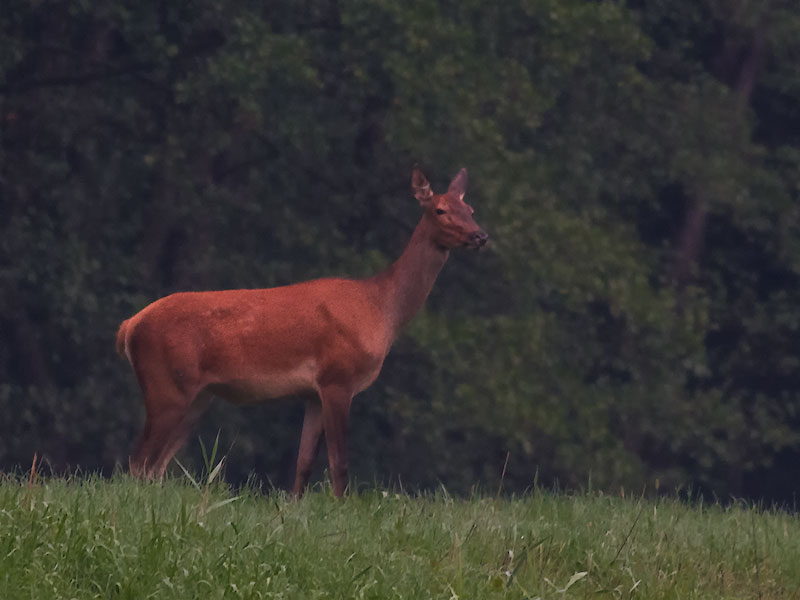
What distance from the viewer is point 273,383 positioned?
30.2 feet

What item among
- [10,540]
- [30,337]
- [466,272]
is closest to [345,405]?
[10,540]

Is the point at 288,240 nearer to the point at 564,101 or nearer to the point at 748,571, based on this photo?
the point at 564,101

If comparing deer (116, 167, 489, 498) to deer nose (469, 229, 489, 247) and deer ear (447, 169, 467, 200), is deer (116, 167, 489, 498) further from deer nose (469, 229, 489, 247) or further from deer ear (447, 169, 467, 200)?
deer ear (447, 169, 467, 200)

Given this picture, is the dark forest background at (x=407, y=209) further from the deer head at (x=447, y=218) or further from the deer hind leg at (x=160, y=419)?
the deer hind leg at (x=160, y=419)

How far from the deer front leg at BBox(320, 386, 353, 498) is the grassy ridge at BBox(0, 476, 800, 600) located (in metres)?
1.04

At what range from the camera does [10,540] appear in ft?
18.1

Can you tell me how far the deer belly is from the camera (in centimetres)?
918

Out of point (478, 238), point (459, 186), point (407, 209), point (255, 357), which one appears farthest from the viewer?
point (407, 209)

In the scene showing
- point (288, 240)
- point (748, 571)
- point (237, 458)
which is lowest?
point (237, 458)

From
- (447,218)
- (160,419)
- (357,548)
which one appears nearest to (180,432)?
(160,419)

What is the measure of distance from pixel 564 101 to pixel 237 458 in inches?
241

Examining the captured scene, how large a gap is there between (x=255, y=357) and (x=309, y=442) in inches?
23.7

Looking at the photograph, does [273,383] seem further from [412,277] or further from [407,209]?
[407,209]

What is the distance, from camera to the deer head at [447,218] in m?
9.80
